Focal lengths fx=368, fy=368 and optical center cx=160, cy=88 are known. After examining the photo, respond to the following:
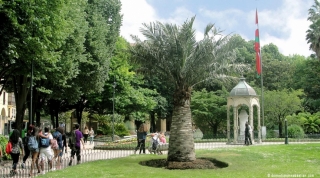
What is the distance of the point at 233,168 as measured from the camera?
567 inches

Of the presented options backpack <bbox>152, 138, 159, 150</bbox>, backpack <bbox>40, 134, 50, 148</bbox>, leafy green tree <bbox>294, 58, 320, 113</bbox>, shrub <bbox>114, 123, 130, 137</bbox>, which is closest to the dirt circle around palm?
backpack <bbox>152, 138, 159, 150</bbox>

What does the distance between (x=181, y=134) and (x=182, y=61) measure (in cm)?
328

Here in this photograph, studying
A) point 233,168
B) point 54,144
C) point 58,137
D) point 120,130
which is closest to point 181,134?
point 233,168

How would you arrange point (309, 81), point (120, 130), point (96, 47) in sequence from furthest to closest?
point (309, 81)
point (120, 130)
point (96, 47)

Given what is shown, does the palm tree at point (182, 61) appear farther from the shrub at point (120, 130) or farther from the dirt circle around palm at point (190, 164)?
the shrub at point (120, 130)

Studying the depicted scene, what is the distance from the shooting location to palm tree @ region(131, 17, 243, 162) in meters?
16.2

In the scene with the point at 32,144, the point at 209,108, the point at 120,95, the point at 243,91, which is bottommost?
the point at 32,144

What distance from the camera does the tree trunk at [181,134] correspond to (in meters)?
16.0

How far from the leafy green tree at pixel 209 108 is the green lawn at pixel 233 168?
22983mm

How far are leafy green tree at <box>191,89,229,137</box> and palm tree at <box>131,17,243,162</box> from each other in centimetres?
2456

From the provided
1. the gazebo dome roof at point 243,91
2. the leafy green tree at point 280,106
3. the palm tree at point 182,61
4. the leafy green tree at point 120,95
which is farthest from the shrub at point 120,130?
the palm tree at point 182,61

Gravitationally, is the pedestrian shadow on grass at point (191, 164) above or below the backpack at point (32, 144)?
below

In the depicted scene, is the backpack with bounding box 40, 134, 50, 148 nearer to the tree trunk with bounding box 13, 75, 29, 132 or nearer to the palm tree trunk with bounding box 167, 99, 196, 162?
the palm tree trunk with bounding box 167, 99, 196, 162

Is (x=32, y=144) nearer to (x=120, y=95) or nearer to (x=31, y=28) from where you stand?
(x=31, y=28)
